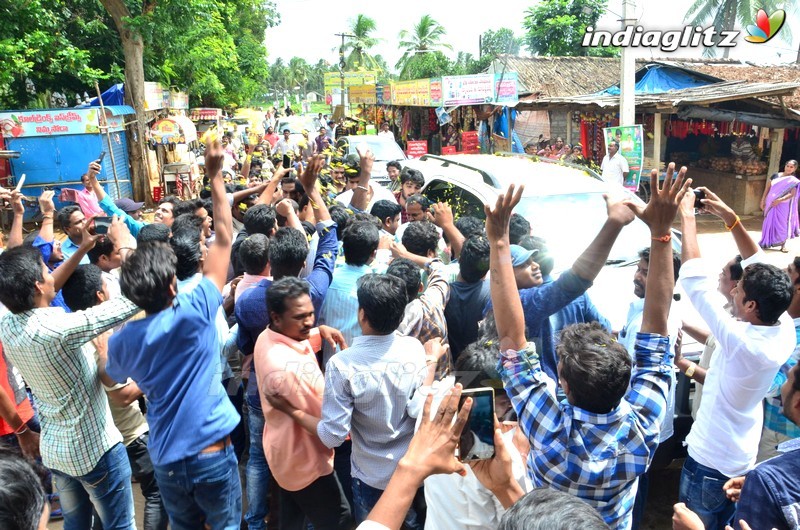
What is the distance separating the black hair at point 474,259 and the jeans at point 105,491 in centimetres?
190

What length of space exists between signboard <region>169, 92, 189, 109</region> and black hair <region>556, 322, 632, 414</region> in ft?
65.6

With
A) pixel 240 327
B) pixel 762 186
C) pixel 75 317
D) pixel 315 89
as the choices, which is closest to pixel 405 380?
pixel 240 327

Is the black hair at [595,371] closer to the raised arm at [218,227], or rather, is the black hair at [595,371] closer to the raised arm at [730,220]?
the raised arm at [730,220]

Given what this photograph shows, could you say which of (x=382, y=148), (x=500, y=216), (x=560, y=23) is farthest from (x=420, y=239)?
(x=560, y=23)

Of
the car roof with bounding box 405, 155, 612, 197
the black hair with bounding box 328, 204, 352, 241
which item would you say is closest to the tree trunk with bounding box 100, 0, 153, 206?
the car roof with bounding box 405, 155, 612, 197

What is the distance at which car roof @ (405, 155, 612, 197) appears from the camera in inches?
232

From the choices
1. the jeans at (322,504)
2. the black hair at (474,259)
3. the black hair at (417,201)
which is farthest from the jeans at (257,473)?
the black hair at (417,201)

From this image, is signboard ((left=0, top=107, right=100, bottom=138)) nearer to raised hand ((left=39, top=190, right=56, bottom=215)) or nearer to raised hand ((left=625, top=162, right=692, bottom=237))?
raised hand ((left=39, top=190, right=56, bottom=215))

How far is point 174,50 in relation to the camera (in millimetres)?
16484

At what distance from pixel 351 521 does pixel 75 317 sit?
4.97 feet

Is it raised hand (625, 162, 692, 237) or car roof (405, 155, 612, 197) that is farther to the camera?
car roof (405, 155, 612, 197)

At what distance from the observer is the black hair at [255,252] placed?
11.3 feet

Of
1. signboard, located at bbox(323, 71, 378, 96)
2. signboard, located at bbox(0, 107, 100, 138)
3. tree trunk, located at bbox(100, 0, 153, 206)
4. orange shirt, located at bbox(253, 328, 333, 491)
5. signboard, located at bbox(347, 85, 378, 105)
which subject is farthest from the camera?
signboard, located at bbox(323, 71, 378, 96)

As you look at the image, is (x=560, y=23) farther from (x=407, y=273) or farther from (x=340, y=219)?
(x=407, y=273)
